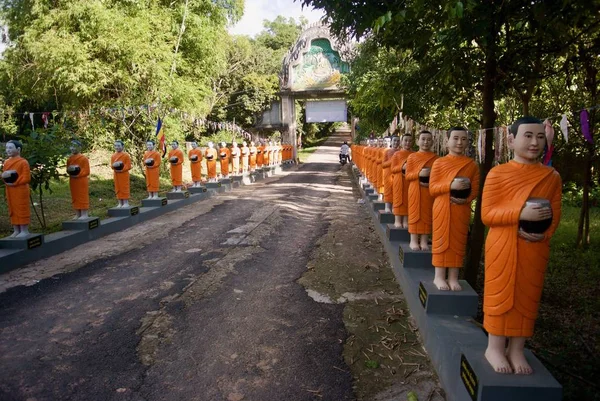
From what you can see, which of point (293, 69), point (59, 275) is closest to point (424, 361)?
point (59, 275)

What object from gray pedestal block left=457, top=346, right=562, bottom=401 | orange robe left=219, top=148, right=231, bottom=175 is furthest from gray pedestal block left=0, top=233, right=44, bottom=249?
orange robe left=219, top=148, right=231, bottom=175

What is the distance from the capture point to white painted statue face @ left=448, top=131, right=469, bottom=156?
356 cm

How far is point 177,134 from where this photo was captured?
1509 centimetres

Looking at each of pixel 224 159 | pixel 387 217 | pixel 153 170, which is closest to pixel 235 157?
pixel 224 159

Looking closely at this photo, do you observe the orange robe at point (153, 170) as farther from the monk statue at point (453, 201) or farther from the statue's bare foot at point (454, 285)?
the statue's bare foot at point (454, 285)

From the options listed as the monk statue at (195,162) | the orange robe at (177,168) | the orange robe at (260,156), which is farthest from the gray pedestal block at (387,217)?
the orange robe at (260,156)

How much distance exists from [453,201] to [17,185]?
573 centimetres

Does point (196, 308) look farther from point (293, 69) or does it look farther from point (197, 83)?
point (293, 69)

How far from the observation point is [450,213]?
3.54m

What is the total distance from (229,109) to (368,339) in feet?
96.7

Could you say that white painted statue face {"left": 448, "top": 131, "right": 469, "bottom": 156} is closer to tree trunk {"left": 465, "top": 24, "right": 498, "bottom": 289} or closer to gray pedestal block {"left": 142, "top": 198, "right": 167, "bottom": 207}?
tree trunk {"left": 465, "top": 24, "right": 498, "bottom": 289}

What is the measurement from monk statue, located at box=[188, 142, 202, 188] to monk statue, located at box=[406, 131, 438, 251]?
27.4ft

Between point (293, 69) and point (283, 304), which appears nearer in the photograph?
point (283, 304)

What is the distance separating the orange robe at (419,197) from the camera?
4.60m
